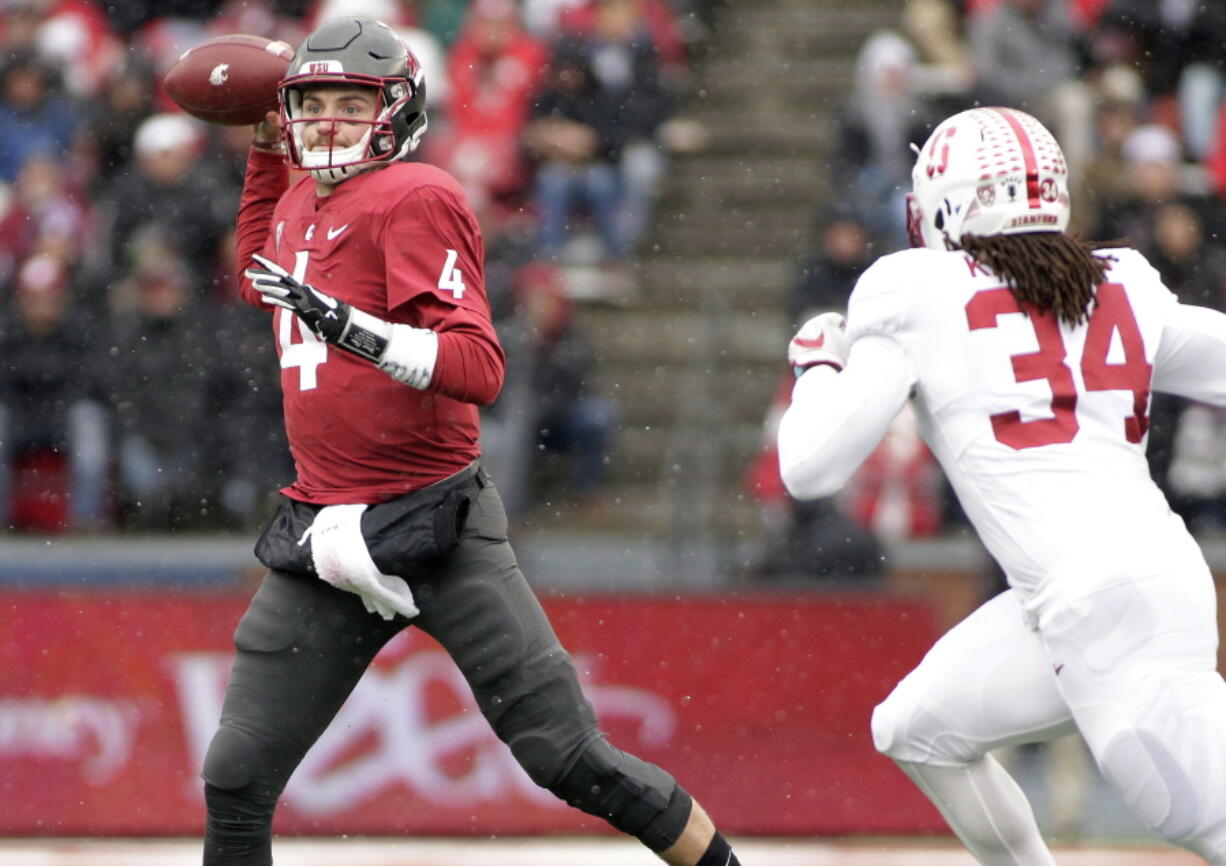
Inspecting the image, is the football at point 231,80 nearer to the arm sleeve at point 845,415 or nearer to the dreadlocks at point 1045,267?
the arm sleeve at point 845,415

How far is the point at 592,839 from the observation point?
20.0ft

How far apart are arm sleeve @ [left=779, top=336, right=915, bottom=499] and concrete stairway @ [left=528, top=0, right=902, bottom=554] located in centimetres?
367

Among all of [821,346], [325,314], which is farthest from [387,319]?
[821,346]

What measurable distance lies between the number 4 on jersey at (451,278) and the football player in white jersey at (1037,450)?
64 cm

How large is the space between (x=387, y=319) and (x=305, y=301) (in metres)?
0.27

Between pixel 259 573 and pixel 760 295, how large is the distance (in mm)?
2849

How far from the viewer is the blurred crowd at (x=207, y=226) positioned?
713 centimetres

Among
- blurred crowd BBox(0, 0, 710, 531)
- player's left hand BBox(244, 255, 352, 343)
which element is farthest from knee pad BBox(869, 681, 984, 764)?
blurred crowd BBox(0, 0, 710, 531)

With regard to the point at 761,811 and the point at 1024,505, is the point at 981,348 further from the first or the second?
the point at 761,811

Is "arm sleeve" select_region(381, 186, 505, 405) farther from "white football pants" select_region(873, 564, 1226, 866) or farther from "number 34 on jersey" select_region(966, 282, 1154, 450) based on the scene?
"white football pants" select_region(873, 564, 1226, 866)

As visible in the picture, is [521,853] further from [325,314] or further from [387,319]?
[325,314]

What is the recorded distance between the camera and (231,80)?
13.1 feet

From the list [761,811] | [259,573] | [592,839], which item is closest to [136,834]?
[259,573]

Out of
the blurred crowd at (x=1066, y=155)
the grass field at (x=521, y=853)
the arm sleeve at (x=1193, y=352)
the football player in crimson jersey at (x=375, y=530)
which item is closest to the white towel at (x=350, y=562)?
the football player in crimson jersey at (x=375, y=530)
